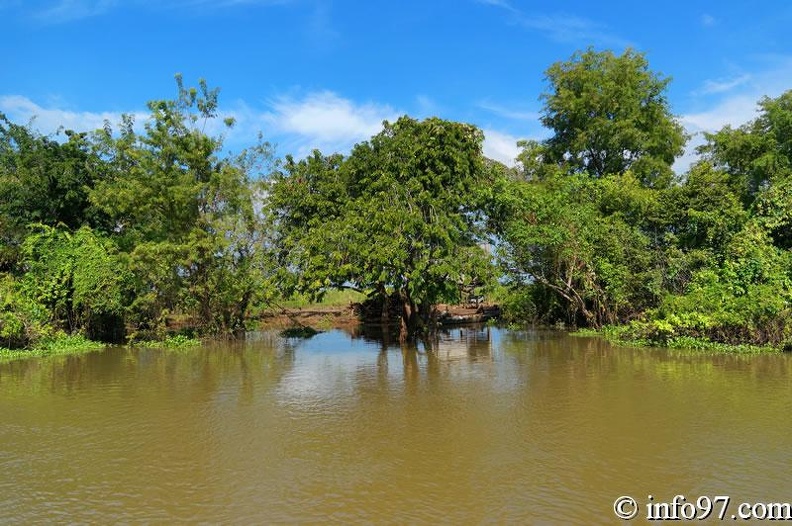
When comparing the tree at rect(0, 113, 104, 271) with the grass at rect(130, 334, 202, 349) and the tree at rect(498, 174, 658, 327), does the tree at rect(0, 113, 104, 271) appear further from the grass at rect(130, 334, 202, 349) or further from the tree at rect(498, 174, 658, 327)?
the tree at rect(498, 174, 658, 327)

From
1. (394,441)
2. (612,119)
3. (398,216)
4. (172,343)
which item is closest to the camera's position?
(394,441)

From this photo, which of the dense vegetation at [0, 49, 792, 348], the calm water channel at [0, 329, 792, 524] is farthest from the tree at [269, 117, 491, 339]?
the calm water channel at [0, 329, 792, 524]

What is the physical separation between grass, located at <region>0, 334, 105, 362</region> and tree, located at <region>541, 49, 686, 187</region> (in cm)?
2333

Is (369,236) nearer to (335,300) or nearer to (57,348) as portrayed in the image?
(57,348)

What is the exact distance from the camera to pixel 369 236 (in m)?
15.4

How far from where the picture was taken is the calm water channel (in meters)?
5.54

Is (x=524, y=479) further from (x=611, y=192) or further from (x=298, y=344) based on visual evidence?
(x=611, y=192)

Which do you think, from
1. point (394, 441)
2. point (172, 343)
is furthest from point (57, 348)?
point (394, 441)

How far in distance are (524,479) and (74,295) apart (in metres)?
17.1

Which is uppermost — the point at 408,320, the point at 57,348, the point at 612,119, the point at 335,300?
the point at 612,119

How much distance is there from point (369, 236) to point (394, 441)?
8.57 meters

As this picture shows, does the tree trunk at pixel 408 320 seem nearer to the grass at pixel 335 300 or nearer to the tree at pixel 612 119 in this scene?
the grass at pixel 335 300

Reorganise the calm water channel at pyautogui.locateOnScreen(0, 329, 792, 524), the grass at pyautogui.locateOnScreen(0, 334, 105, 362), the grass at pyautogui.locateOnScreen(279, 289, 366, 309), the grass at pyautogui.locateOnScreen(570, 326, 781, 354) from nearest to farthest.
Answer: the calm water channel at pyautogui.locateOnScreen(0, 329, 792, 524) < the grass at pyautogui.locateOnScreen(570, 326, 781, 354) < the grass at pyautogui.locateOnScreen(0, 334, 105, 362) < the grass at pyautogui.locateOnScreen(279, 289, 366, 309)

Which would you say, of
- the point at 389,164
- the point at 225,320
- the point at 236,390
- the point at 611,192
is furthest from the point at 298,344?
the point at 611,192
